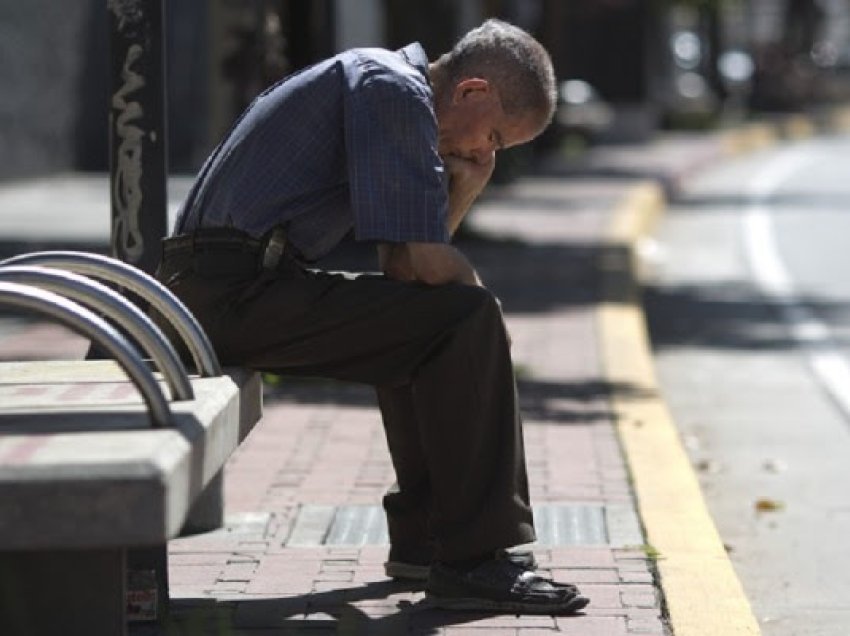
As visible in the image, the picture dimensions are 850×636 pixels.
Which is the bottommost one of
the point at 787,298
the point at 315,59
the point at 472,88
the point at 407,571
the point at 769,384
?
the point at 407,571

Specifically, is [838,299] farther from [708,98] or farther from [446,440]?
[708,98]

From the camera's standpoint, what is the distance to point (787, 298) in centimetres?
1670

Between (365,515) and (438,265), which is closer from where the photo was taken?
(438,265)

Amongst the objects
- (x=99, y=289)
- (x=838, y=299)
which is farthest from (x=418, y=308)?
(x=838, y=299)

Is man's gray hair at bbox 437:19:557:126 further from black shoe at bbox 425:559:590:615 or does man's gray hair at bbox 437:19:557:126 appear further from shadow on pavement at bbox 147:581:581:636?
shadow on pavement at bbox 147:581:581:636

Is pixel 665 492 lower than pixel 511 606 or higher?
higher

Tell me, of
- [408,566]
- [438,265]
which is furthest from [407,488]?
[438,265]

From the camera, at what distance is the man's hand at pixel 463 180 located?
5922 mm

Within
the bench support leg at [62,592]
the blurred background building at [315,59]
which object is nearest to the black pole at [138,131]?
the blurred background building at [315,59]

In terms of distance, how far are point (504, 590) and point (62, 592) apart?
129cm

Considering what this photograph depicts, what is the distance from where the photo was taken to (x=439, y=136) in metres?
5.79

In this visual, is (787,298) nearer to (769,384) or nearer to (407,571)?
(769,384)

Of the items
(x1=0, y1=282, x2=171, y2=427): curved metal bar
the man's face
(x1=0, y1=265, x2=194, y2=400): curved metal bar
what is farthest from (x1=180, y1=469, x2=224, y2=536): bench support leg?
(x1=0, y1=282, x2=171, y2=427): curved metal bar

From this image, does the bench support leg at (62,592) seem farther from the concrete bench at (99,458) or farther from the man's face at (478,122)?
the man's face at (478,122)
